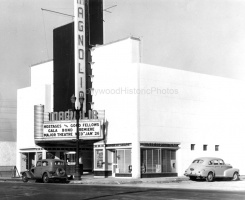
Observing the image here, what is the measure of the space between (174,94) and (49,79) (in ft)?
41.7

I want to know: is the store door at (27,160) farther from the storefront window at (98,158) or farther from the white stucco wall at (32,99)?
the storefront window at (98,158)

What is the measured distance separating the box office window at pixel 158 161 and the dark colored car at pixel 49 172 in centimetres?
639

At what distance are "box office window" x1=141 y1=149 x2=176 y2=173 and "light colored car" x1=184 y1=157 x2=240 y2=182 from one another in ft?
13.0

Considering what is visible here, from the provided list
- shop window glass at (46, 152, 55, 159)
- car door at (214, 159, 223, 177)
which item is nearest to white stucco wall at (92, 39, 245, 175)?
car door at (214, 159, 223, 177)

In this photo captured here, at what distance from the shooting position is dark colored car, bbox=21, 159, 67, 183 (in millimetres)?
31812

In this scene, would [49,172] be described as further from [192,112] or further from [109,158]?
[192,112]

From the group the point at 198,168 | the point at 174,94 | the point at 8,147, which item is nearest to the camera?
the point at 198,168

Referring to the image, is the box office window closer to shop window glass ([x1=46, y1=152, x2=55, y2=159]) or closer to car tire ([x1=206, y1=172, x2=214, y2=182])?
car tire ([x1=206, y1=172, x2=214, y2=182])

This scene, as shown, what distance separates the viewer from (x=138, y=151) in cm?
3475

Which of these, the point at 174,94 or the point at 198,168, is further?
the point at 174,94

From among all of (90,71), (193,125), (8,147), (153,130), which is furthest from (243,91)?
(8,147)

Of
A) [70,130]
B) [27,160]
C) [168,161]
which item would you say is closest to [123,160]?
[168,161]

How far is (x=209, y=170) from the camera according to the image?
31750 mm

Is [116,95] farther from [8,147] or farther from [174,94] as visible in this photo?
[8,147]
